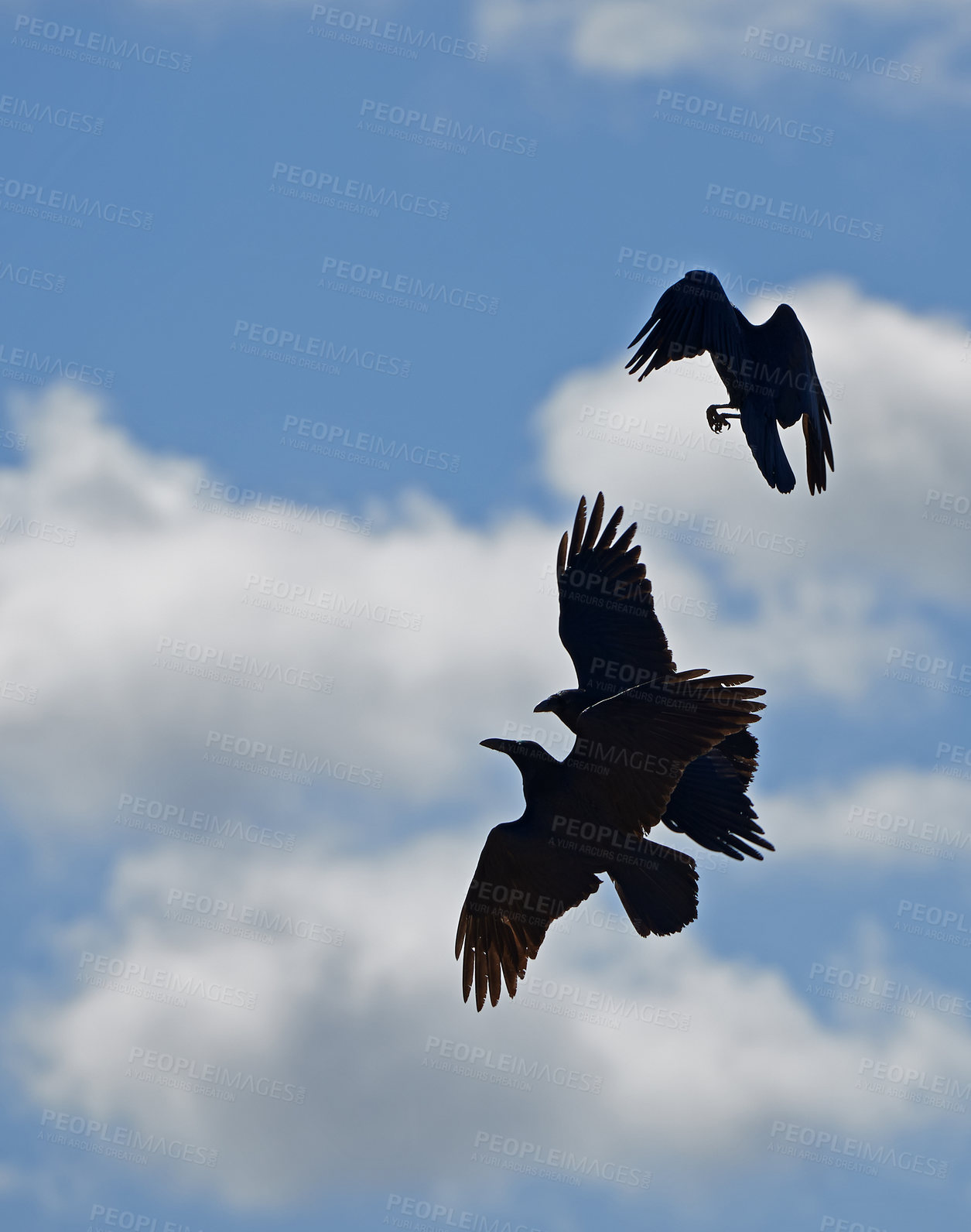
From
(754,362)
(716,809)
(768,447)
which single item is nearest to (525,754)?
(716,809)

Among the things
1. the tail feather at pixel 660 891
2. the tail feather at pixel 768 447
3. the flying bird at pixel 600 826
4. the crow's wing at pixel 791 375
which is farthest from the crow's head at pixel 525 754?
the crow's wing at pixel 791 375

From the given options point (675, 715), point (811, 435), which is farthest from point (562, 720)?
point (811, 435)

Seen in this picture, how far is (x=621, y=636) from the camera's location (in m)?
16.2

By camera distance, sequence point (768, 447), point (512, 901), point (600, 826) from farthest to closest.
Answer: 1. point (512, 901)
2. point (768, 447)
3. point (600, 826)

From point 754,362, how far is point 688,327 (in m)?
1.15

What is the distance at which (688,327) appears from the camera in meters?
14.9

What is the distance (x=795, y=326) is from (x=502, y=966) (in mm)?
6863

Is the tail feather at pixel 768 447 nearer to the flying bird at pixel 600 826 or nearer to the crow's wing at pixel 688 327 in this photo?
the crow's wing at pixel 688 327

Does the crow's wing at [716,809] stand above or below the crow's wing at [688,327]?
below

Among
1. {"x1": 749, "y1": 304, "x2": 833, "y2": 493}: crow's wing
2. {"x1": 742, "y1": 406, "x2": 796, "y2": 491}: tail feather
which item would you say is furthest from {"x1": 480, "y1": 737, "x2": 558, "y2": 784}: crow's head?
{"x1": 749, "y1": 304, "x2": 833, "y2": 493}: crow's wing

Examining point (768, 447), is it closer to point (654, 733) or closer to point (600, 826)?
point (654, 733)

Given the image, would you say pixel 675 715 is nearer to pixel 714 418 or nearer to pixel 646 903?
pixel 646 903

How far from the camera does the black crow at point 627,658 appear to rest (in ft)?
51.2

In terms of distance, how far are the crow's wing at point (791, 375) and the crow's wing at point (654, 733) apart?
385 cm
